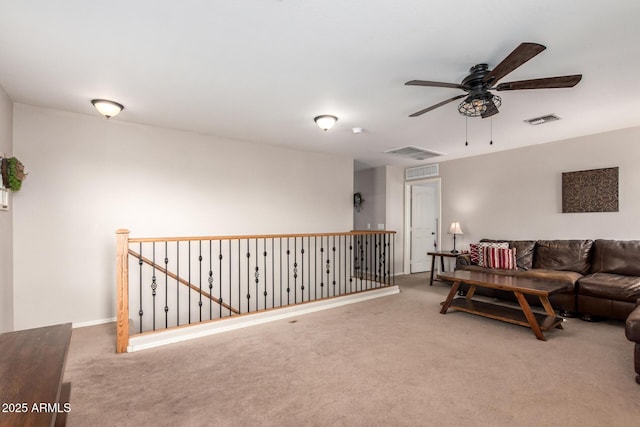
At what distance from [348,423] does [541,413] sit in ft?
4.13

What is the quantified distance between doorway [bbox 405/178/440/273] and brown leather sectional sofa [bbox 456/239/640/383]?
2134 mm

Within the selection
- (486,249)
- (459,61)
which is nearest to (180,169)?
(459,61)

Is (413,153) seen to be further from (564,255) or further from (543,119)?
(564,255)

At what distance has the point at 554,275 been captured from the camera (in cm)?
417

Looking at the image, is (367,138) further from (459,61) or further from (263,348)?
(263,348)

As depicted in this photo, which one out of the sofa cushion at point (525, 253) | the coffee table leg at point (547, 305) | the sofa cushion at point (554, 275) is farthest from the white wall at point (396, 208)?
the coffee table leg at point (547, 305)

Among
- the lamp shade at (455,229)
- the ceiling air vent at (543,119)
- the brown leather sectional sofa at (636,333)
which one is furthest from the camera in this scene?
the lamp shade at (455,229)

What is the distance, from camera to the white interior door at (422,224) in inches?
290

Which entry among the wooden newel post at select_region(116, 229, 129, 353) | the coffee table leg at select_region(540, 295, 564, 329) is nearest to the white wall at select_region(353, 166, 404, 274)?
the coffee table leg at select_region(540, 295, 564, 329)

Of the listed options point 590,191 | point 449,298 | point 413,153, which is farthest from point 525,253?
point 413,153

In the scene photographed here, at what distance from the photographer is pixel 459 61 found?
246 cm

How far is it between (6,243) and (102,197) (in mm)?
998

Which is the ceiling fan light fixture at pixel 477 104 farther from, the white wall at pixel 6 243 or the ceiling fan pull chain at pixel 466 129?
the white wall at pixel 6 243

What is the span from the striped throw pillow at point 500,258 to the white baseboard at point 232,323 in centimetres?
185
